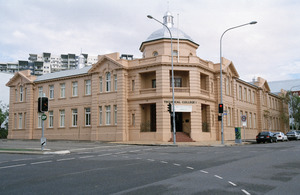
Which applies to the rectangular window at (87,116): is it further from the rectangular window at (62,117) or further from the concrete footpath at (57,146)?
the concrete footpath at (57,146)

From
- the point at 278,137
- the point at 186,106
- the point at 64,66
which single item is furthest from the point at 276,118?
the point at 64,66

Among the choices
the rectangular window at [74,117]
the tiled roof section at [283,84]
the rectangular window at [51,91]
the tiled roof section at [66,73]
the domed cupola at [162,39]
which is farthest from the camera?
the tiled roof section at [283,84]

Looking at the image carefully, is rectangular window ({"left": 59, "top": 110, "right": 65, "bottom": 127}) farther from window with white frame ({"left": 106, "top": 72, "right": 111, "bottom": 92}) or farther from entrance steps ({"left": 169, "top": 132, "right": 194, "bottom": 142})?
entrance steps ({"left": 169, "top": 132, "right": 194, "bottom": 142})

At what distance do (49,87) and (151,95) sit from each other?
15.5m

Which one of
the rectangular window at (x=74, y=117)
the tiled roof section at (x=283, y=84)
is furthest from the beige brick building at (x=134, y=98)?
the tiled roof section at (x=283, y=84)

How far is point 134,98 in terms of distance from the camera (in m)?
33.5

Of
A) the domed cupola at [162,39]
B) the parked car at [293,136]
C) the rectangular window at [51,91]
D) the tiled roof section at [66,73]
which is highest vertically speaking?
the domed cupola at [162,39]

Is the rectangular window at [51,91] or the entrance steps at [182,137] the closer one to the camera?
the entrance steps at [182,137]

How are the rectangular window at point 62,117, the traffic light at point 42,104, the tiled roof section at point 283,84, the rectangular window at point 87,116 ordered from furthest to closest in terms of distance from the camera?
the tiled roof section at point 283,84
the rectangular window at point 62,117
the rectangular window at point 87,116
the traffic light at point 42,104

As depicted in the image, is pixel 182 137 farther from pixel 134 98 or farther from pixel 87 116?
pixel 87 116

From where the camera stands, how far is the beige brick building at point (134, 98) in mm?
32438

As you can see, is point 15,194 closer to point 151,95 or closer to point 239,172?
point 239,172

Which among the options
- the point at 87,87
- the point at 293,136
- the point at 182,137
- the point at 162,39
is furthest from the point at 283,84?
the point at 87,87

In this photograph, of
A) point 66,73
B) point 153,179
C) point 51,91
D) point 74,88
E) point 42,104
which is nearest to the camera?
point 153,179
